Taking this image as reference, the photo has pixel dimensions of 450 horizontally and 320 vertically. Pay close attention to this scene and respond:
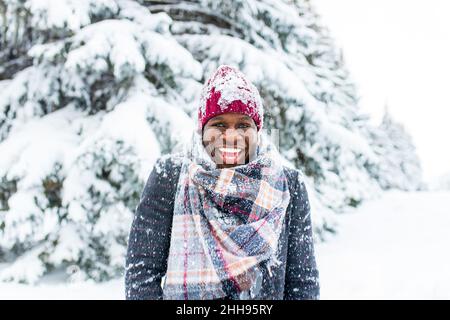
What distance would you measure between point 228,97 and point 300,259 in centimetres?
77

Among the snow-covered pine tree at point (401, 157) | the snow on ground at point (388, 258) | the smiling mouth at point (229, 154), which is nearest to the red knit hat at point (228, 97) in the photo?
the smiling mouth at point (229, 154)

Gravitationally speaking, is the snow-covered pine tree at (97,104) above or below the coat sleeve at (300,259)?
above

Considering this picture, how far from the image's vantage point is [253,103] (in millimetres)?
1781

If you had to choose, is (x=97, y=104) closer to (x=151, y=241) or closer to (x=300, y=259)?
(x=151, y=241)

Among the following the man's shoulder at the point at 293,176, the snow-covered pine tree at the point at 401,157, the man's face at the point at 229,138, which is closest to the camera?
the man's face at the point at 229,138

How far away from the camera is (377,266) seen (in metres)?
7.20

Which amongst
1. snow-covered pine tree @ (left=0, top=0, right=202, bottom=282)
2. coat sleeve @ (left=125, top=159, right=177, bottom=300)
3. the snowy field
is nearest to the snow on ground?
the snowy field

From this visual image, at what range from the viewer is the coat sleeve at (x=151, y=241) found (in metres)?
1.61

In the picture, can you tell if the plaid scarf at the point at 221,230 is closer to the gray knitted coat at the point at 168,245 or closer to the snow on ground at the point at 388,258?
the gray knitted coat at the point at 168,245

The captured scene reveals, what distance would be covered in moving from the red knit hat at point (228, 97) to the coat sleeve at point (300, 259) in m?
0.44

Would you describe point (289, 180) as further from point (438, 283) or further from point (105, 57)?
point (438, 283)

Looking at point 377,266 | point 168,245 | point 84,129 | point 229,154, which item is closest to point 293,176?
point 229,154

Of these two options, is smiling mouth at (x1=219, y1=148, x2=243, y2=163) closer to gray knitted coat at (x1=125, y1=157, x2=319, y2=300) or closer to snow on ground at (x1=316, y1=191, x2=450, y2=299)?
gray knitted coat at (x1=125, y1=157, x2=319, y2=300)

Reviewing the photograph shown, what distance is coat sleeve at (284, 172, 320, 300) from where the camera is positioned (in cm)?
175
